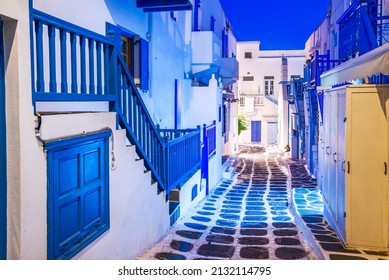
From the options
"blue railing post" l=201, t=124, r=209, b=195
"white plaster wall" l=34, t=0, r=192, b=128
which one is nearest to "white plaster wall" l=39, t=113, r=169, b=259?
"white plaster wall" l=34, t=0, r=192, b=128

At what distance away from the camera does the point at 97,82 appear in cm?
400

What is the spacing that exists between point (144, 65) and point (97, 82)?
3.51m

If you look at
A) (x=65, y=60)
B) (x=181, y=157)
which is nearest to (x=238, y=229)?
(x=181, y=157)

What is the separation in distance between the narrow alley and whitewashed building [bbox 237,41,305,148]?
18541mm

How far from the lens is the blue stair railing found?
317 centimetres

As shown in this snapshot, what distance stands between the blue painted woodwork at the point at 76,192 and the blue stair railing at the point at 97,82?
391 mm

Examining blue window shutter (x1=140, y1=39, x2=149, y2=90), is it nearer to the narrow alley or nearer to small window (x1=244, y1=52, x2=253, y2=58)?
the narrow alley

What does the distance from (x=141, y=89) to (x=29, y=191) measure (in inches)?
187

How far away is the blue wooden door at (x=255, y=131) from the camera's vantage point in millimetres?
30688

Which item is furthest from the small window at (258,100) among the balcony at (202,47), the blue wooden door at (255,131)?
the balcony at (202,47)

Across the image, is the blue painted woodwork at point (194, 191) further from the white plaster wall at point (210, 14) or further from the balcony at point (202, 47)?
the white plaster wall at point (210, 14)

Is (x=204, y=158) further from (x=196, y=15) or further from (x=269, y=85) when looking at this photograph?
(x=269, y=85)
